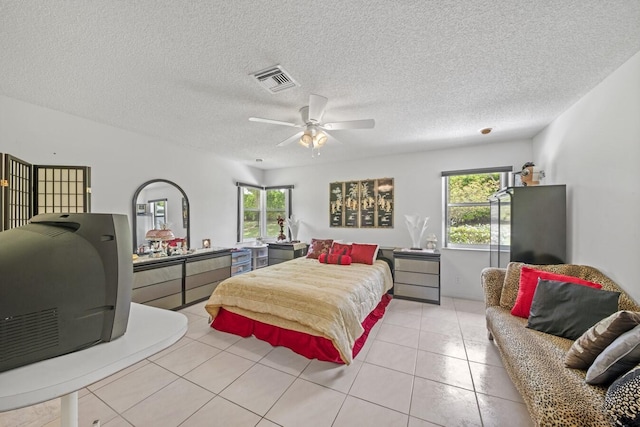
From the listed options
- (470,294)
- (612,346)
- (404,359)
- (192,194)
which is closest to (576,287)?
(612,346)

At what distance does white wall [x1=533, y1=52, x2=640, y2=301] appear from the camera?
185cm

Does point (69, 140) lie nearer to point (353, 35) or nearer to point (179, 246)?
point (179, 246)

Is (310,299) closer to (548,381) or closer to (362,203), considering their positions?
(548,381)

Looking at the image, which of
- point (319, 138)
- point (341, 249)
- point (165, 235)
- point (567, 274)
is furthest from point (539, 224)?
point (165, 235)

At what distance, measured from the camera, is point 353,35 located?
1630mm

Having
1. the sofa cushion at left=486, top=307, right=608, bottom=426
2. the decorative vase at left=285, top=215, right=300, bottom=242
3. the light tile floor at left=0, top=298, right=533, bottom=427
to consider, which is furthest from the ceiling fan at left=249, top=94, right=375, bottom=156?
the decorative vase at left=285, top=215, right=300, bottom=242

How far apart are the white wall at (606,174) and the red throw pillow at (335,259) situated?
8.67 ft

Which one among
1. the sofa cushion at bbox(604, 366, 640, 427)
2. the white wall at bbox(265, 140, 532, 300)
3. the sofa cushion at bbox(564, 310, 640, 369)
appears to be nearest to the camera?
the sofa cushion at bbox(604, 366, 640, 427)

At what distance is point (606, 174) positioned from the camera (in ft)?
6.96

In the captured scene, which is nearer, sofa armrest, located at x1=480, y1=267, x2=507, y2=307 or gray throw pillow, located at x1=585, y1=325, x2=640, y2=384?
gray throw pillow, located at x1=585, y1=325, x2=640, y2=384

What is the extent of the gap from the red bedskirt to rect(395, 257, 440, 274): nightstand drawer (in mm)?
1111

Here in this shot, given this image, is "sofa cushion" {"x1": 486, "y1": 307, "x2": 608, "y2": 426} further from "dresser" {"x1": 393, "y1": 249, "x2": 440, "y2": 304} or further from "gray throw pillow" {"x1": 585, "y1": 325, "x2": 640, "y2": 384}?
"dresser" {"x1": 393, "y1": 249, "x2": 440, "y2": 304}

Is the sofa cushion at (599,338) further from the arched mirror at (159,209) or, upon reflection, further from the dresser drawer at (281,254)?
the arched mirror at (159,209)

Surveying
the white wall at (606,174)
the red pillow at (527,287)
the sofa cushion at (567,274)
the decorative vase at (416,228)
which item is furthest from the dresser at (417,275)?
the white wall at (606,174)
